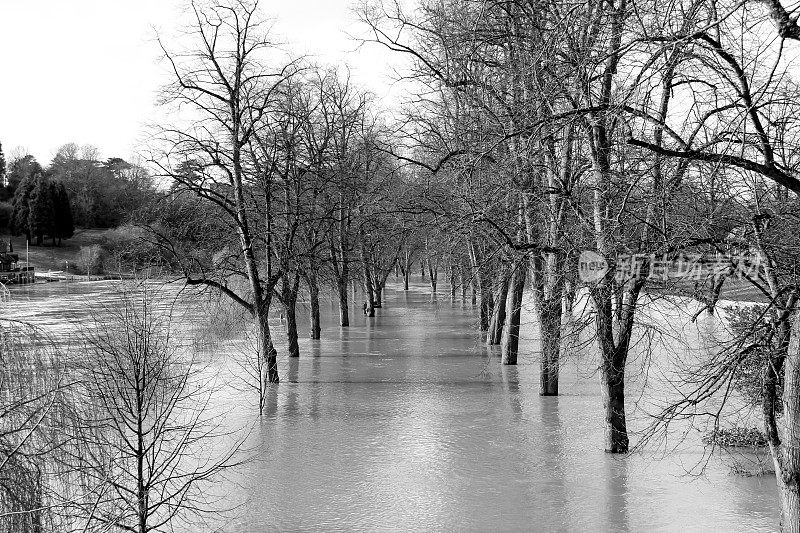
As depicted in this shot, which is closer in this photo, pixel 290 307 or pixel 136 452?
pixel 136 452

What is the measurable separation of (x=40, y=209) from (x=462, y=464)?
8023 cm

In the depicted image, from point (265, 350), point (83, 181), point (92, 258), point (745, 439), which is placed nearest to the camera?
point (745, 439)

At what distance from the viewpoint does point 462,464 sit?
13.8 metres

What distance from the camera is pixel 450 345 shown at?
30578 mm

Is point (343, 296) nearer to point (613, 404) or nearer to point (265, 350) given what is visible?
point (265, 350)

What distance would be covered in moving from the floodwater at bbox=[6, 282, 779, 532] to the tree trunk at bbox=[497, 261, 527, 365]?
82 cm

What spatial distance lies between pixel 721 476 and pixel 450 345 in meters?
18.2

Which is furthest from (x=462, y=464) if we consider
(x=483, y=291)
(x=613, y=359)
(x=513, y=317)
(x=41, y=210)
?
(x=41, y=210)

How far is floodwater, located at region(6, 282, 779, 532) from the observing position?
10977 millimetres

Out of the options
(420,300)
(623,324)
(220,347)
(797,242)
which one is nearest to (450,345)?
(220,347)

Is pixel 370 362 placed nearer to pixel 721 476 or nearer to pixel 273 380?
pixel 273 380

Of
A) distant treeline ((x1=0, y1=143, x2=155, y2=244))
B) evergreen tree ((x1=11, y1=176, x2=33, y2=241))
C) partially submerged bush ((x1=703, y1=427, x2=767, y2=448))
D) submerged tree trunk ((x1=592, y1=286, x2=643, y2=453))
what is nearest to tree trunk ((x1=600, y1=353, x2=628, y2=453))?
submerged tree trunk ((x1=592, y1=286, x2=643, y2=453))

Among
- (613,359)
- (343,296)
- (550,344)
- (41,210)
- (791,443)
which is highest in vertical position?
(41,210)

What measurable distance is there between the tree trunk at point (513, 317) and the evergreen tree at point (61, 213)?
70.7 m
